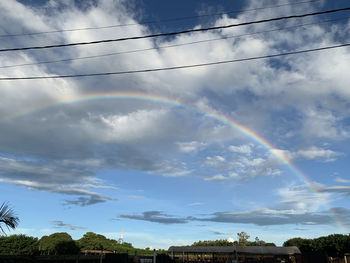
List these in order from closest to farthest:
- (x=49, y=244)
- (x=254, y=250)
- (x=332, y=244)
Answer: (x=254, y=250) < (x=49, y=244) < (x=332, y=244)

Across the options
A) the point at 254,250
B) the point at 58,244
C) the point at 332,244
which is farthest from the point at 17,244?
the point at 332,244

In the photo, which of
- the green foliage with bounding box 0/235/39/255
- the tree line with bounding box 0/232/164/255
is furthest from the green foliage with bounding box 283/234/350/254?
the green foliage with bounding box 0/235/39/255

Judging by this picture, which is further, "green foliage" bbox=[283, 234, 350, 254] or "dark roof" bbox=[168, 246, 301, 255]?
"green foliage" bbox=[283, 234, 350, 254]

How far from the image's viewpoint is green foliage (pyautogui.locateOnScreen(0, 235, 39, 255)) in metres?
51.7

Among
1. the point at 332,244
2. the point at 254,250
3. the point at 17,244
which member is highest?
the point at 332,244

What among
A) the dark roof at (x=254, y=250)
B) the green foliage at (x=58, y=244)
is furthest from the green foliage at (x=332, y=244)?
the green foliage at (x=58, y=244)

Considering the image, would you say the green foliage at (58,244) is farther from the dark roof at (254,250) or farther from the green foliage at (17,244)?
the dark roof at (254,250)

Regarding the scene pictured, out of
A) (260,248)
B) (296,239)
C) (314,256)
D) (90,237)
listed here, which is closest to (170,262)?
(314,256)

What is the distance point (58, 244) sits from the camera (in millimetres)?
55062

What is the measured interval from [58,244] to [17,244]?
6947mm

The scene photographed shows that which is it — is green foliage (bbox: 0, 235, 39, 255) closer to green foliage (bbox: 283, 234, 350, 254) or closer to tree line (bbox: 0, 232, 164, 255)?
tree line (bbox: 0, 232, 164, 255)

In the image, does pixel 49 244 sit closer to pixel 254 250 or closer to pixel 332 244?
pixel 254 250

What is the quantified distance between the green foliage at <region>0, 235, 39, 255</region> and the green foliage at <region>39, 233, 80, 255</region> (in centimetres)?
189

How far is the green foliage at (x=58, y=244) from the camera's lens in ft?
177
